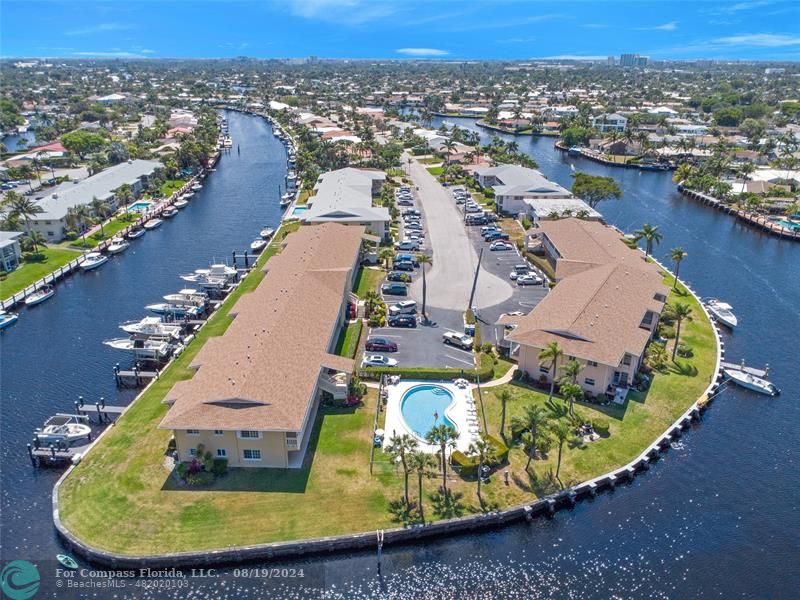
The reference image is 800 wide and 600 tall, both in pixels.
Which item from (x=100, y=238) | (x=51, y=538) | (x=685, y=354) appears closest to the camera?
(x=51, y=538)

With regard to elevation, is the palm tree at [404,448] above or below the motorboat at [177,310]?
above

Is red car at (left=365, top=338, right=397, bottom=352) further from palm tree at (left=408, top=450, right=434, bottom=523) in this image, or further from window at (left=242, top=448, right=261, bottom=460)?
A: palm tree at (left=408, top=450, right=434, bottom=523)

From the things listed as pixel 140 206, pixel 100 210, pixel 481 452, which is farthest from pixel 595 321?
pixel 140 206

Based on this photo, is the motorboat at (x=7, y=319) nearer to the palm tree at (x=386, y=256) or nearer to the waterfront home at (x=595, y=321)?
the palm tree at (x=386, y=256)

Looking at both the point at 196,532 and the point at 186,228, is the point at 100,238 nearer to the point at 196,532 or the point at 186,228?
the point at 186,228

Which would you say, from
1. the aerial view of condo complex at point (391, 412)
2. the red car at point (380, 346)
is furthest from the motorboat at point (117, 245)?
the red car at point (380, 346)

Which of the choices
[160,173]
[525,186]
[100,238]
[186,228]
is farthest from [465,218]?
[160,173]

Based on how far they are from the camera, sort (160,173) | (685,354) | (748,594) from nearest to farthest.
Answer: (748,594)
(685,354)
(160,173)

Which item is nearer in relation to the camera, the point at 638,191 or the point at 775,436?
the point at 775,436
